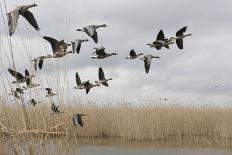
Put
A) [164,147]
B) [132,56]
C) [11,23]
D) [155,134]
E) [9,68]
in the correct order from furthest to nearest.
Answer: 1. [155,134]
2. [164,147]
3. [132,56]
4. [9,68]
5. [11,23]

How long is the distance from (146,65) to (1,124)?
2.49m

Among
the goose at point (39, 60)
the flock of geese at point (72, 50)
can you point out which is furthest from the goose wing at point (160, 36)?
the goose at point (39, 60)

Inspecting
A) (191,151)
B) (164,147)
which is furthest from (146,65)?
(164,147)

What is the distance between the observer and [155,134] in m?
14.4

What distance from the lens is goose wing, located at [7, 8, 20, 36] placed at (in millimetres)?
3724

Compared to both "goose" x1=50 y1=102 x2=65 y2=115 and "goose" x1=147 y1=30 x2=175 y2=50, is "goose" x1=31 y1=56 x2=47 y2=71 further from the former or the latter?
"goose" x1=147 y1=30 x2=175 y2=50

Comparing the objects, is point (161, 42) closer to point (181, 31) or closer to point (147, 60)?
point (181, 31)

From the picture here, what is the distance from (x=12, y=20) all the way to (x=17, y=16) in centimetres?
7

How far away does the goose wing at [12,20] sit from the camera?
3.72 m

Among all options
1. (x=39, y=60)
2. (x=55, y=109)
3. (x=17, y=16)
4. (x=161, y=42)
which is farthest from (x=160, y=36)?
(x=17, y=16)

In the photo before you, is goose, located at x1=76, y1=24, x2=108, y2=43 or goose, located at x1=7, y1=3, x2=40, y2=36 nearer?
goose, located at x1=7, y1=3, x2=40, y2=36

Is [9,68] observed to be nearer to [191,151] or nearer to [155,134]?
[191,151]

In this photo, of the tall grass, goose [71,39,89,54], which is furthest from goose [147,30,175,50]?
the tall grass

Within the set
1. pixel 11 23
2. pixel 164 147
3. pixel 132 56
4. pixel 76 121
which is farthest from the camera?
pixel 164 147
